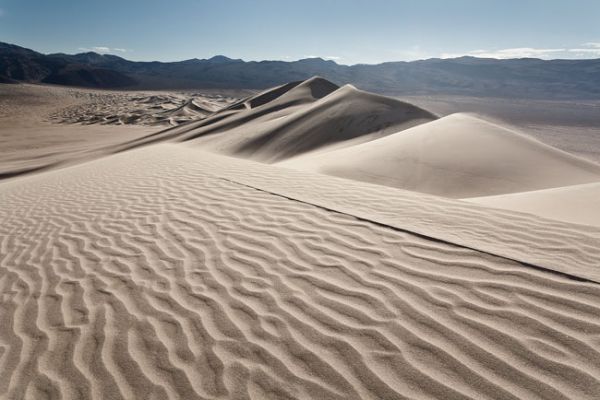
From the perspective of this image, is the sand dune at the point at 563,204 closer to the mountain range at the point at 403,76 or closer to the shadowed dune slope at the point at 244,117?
the shadowed dune slope at the point at 244,117

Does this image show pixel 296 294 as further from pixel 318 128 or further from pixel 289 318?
pixel 318 128

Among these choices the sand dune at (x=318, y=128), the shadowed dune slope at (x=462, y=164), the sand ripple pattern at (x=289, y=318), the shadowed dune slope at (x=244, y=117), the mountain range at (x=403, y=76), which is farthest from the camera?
the mountain range at (x=403, y=76)

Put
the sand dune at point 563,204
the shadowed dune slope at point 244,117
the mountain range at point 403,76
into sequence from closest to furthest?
1. the sand dune at point 563,204
2. the shadowed dune slope at point 244,117
3. the mountain range at point 403,76

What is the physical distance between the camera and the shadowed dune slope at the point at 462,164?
8.68 meters

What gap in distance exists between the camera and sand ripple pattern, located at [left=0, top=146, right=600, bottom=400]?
2293 mm

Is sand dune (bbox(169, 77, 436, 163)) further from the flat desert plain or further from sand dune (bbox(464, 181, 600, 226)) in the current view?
sand dune (bbox(464, 181, 600, 226))

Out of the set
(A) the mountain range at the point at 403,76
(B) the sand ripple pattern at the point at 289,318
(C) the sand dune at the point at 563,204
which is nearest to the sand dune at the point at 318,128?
(C) the sand dune at the point at 563,204

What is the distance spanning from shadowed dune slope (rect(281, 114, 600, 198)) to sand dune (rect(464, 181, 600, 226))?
6.06ft

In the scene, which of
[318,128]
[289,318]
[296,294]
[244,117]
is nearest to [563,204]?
[296,294]

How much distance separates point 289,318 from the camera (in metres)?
2.87

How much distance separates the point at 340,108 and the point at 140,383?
16.8 metres

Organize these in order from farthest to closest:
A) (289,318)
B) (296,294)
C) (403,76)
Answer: (403,76), (296,294), (289,318)

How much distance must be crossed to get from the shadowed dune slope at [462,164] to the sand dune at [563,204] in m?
1.85

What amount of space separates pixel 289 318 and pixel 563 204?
472cm
